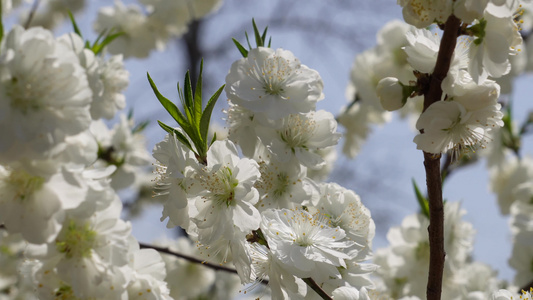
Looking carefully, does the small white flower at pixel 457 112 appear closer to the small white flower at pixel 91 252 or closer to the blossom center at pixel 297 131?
the blossom center at pixel 297 131

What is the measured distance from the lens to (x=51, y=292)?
1072mm

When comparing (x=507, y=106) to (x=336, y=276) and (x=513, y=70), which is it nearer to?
(x=513, y=70)

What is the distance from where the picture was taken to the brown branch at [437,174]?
3.34 feet

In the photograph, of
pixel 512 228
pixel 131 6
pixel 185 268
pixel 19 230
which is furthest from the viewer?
pixel 131 6

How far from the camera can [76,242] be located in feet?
3.28

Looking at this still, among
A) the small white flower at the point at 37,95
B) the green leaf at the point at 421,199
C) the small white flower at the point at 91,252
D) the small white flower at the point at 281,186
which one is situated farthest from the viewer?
the green leaf at the point at 421,199

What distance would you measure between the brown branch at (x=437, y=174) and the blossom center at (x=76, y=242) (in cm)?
65

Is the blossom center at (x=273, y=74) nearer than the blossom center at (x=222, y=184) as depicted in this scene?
No

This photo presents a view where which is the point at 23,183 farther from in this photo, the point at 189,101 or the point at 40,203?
the point at 189,101

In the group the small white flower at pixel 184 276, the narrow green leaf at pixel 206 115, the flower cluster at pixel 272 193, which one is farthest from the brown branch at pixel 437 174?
the small white flower at pixel 184 276

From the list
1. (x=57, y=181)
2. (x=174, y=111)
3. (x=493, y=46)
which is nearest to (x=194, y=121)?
(x=174, y=111)

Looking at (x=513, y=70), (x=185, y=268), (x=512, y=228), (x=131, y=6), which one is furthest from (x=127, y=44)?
(x=512, y=228)

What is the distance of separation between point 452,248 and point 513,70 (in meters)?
1.08

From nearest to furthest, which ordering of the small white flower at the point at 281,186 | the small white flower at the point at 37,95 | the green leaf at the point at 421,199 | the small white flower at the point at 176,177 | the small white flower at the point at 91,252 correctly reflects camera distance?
the small white flower at the point at 37,95 < the small white flower at the point at 91,252 < the small white flower at the point at 176,177 < the small white flower at the point at 281,186 < the green leaf at the point at 421,199
